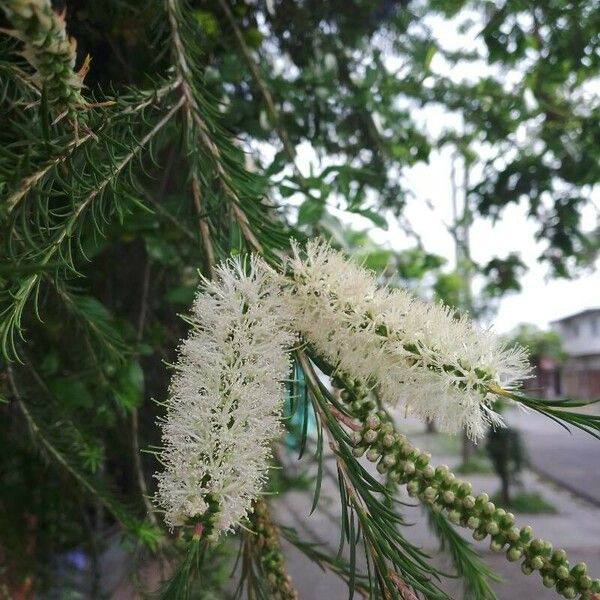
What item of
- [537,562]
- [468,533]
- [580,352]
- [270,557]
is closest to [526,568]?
[537,562]

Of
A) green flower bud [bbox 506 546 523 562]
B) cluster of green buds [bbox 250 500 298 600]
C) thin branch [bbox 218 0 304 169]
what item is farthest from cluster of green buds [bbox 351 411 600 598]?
thin branch [bbox 218 0 304 169]

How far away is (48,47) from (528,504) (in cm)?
554

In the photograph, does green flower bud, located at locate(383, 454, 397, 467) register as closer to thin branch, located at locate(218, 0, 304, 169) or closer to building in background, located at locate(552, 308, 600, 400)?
thin branch, located at locate(218, 0, 304, 169)

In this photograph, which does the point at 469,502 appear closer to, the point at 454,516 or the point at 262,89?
the point at 454,516

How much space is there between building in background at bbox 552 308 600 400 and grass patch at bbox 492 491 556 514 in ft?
→ 22.2

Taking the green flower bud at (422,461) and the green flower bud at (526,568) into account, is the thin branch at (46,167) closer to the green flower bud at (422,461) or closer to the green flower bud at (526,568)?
the green flower bud at (422,461)

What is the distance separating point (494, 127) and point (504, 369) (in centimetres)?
139

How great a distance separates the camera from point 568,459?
24.7 feet

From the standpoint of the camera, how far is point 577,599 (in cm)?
49

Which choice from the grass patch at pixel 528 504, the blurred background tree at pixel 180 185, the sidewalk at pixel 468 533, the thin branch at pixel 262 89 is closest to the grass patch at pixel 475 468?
the sidewalk at pixel 468 533

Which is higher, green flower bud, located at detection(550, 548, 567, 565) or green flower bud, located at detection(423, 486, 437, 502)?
green flower bud, located at detection(423, 486, 437, 502)

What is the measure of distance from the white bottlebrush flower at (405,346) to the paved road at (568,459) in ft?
16.3

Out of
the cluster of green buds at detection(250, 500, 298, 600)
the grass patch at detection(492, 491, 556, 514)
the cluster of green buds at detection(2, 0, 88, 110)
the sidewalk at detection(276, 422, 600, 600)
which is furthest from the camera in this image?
the grass patch at detection(492, 491, 556, 514)

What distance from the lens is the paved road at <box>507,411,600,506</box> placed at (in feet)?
19.6
